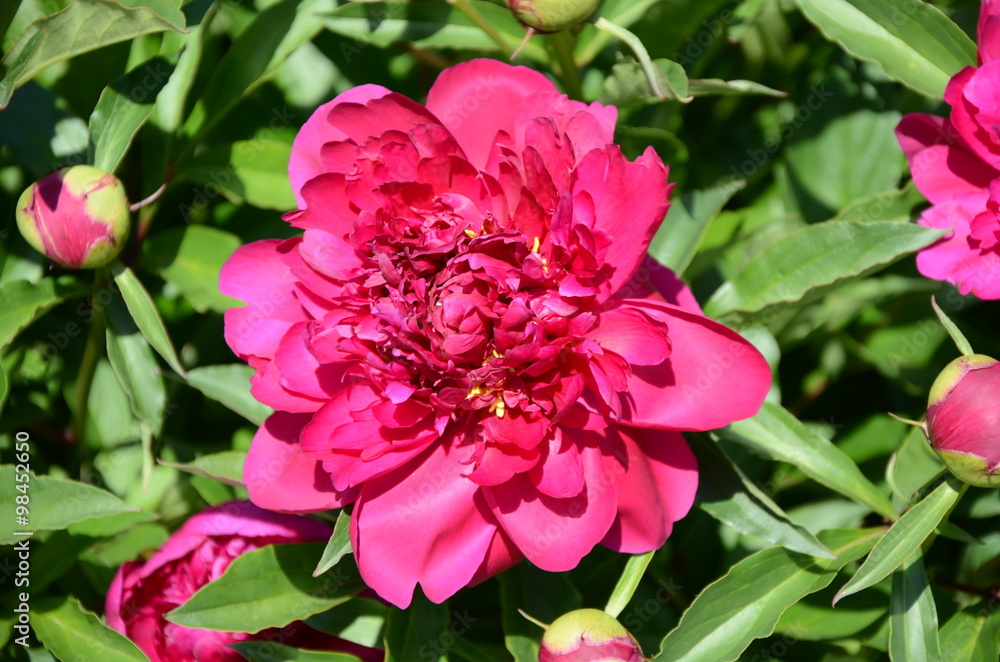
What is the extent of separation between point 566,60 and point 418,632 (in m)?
0.79

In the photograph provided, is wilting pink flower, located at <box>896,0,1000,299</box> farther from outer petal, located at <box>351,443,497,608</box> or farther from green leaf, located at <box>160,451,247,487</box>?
green leaf, located at <box>160,451,247,487</box>

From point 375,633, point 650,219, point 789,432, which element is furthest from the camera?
point 375,633

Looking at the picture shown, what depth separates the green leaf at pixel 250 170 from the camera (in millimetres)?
1277

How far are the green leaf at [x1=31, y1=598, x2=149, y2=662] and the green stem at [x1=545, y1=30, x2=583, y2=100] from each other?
0.94 m

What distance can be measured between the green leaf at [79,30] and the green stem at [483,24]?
354 millimetres

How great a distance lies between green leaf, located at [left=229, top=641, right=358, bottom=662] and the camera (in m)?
1.09

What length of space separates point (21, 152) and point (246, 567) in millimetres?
686

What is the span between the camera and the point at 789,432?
44.6 inches

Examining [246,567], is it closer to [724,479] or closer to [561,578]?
[561,578]

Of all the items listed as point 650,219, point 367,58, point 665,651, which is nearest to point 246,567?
point 665,651

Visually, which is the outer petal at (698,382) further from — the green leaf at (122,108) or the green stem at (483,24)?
the green leaf at (122,108)

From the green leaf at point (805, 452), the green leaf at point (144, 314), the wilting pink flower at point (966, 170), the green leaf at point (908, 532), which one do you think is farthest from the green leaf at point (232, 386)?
the wilting pink flower at point (966, 170)

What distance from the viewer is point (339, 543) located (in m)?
1.04

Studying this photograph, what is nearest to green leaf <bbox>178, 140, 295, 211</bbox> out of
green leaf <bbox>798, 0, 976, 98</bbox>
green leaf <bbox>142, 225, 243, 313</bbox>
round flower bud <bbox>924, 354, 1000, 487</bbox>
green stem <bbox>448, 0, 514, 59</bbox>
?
green leaf <bbox>142, 225, 243, 313</bbox>
